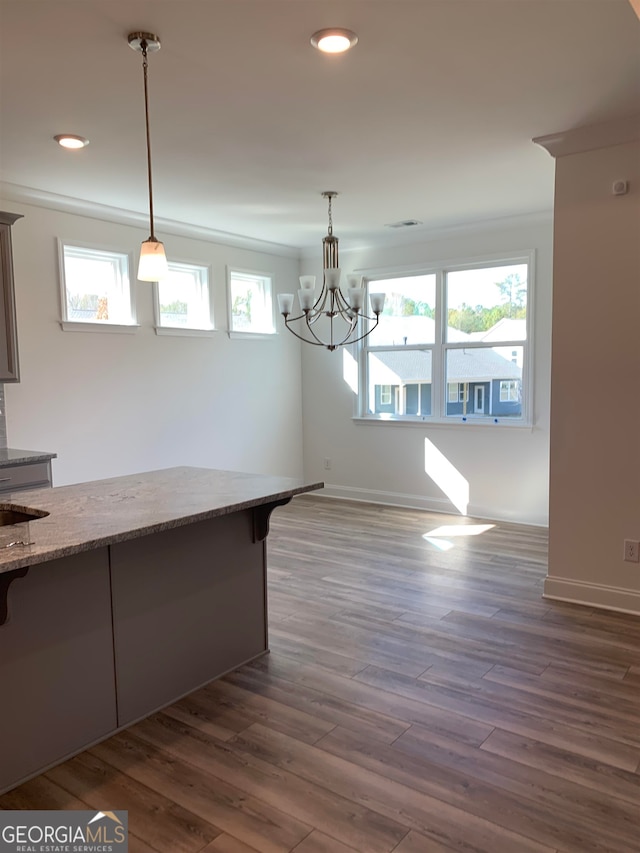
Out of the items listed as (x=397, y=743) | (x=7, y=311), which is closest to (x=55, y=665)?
(x=397, y=743)

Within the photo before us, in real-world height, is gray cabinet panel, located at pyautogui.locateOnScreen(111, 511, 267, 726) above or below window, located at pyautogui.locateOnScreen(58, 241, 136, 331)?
below

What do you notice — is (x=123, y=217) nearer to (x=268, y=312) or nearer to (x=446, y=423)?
(x=268, y=312)

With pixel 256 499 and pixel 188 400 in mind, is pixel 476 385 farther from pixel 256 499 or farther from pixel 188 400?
pixel 256 499

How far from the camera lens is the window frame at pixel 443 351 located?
5293 millimetres

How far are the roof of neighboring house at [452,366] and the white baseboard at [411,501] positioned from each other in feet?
3.81

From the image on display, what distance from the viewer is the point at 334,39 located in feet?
7.54

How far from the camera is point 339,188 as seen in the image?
4266mm

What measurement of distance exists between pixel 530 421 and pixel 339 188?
259 centimetres

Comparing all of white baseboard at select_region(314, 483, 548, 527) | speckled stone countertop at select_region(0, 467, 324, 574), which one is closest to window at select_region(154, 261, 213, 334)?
white baseboard at select_region(314, 483, 548, 527)

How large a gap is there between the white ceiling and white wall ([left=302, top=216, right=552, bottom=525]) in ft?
3.26

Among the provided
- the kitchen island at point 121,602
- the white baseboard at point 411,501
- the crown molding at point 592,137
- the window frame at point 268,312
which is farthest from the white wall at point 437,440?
the kitchen island at point 121,602

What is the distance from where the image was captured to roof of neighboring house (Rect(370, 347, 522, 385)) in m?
5.52

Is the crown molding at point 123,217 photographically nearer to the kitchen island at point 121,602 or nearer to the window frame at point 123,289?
the window frame at point 123,289

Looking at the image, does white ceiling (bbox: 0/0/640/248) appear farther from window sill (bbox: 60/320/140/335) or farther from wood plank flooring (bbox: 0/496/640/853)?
wood plank flooring (bbox: 0/496/640/853)
